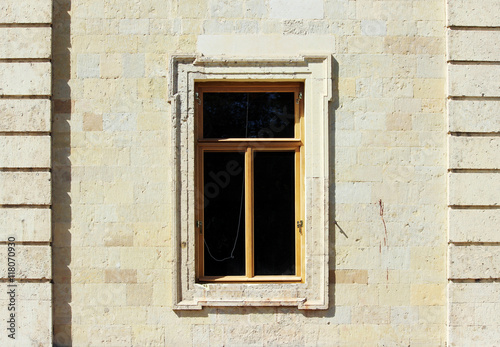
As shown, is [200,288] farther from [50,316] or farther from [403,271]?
[403,271]

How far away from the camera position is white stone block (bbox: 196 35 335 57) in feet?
16.2

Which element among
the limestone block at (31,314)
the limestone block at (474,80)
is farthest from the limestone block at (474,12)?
the limestone block at (31,314)

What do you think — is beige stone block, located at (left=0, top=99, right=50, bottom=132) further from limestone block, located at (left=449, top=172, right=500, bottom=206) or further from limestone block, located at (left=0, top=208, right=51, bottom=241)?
limestone block, located at (left=449, top=172, right=500, bottom=206)

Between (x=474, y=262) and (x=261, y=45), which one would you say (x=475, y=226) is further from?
(x=261, y=45)

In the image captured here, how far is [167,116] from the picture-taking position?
493cm

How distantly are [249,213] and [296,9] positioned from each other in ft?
7.39

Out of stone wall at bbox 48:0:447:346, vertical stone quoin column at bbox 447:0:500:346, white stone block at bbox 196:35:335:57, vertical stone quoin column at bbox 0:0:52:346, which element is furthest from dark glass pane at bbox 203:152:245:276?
vertical stone quoin column at bbox 447:0:500:346

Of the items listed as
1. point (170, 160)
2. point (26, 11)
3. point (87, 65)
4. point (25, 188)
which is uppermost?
point (26, 11)

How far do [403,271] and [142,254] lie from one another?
277 centimetres

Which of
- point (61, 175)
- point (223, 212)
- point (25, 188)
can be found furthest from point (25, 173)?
point (223, 212)

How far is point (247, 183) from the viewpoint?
503 cm

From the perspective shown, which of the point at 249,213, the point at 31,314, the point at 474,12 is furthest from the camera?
the point at 249,213

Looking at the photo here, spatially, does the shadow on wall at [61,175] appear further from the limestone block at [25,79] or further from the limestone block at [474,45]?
the limestone block at [474,45]

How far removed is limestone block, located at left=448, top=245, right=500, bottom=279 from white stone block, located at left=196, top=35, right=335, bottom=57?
8.29 ft
